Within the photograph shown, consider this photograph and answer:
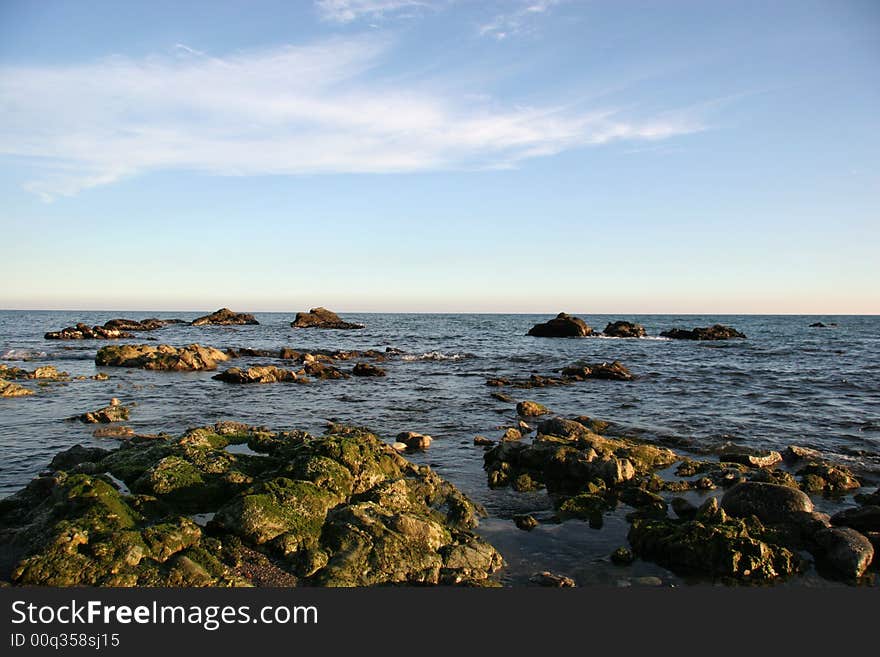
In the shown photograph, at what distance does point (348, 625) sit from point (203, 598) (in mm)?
1905

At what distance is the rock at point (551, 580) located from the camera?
7477 millimetres

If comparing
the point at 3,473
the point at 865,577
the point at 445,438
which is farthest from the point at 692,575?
the point at 3,473

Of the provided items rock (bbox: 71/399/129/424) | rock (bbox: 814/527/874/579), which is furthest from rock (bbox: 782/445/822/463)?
rock (bbox: 71/399/129/424)

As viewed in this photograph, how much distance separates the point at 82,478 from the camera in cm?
867

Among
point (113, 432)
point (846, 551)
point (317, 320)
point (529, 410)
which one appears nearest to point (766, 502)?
point (846, 551)

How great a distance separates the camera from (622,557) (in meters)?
Answer: 8.42

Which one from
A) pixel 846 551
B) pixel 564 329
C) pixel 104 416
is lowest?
pixel 104 416

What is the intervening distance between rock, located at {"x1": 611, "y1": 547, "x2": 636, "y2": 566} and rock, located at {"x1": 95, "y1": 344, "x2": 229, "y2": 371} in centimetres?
3389

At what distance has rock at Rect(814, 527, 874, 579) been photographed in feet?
26.6

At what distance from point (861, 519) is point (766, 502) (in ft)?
5.51

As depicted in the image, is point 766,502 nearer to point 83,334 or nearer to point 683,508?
point 683,508

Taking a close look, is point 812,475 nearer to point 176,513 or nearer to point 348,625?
point 348,625

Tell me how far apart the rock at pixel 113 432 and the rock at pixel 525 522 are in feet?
41.6

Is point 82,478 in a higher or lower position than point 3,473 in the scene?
higher
